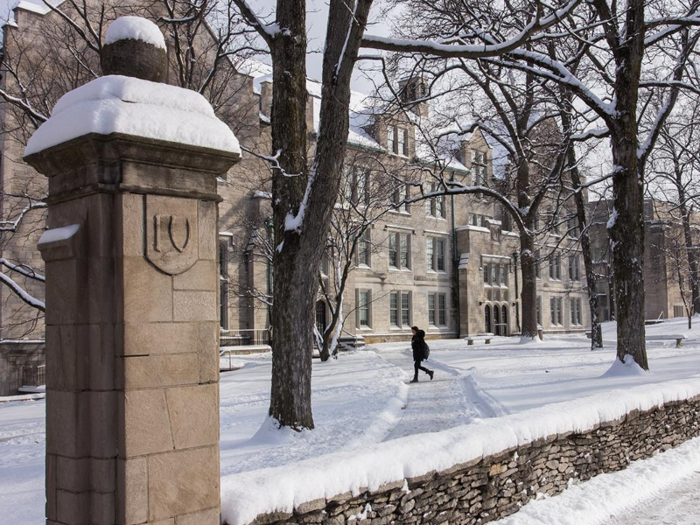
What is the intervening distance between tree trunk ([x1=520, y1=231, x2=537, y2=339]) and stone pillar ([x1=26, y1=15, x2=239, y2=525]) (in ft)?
73.7

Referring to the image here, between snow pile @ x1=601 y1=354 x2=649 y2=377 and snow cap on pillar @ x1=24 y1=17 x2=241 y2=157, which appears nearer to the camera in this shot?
snow cap on pillar @ x1=24 y1=17 x2=241 y2=157

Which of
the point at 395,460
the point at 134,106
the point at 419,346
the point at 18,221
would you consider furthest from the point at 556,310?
the point at 134,106

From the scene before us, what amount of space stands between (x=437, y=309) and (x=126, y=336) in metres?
39.9

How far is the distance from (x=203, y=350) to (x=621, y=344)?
13205 millimetres

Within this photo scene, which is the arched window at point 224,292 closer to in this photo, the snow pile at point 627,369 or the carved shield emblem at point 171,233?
the snow pile at point 627,369

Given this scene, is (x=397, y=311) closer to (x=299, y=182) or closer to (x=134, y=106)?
(x=299, y=182)

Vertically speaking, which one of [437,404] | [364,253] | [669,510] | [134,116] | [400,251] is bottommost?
[669,510]

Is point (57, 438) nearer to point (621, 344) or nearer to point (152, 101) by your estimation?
point (152, 101)

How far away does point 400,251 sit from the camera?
41.2 metres

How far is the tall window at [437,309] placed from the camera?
43.0 meters

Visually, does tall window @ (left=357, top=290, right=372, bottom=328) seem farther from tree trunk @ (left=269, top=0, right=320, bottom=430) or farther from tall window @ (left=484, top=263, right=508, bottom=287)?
tree trunk @ (left=269, top=0, right=320, bottom=430)

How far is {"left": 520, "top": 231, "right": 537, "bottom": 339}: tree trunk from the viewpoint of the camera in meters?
28.1

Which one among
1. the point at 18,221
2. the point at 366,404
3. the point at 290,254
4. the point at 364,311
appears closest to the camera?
the point at 290,254

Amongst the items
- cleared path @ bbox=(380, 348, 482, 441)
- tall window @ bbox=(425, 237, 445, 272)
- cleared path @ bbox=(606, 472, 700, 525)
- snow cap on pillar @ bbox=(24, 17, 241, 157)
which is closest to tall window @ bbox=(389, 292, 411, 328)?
tall window @ bbox=(425, 237, 445, 272)
